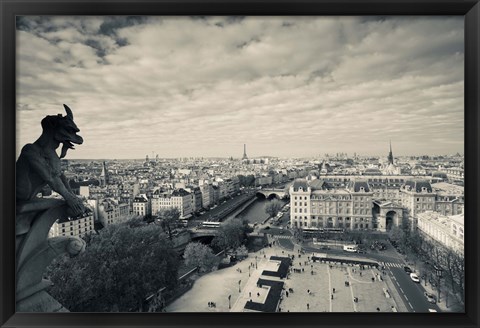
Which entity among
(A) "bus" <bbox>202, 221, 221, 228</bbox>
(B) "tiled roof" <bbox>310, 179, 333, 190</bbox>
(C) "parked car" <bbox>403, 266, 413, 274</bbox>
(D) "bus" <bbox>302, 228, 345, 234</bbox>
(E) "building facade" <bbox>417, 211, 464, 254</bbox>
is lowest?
(C) "parked car" <bbox>403, 266, 413, 274</bbox>

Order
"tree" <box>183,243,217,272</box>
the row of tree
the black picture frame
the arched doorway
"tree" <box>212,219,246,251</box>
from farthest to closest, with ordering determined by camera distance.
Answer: the arched doorway → "tree" <box>212,219,246,251</box> → "tree" <box>183,243,217,272</box> → the row of tree → the black picture frame

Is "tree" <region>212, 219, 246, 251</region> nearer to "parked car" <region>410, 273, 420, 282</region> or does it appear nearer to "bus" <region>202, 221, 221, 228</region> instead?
"bus" <region>202, 221, 221, 228</region>

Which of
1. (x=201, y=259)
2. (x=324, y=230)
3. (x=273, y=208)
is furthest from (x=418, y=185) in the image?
(x=201, y=259)

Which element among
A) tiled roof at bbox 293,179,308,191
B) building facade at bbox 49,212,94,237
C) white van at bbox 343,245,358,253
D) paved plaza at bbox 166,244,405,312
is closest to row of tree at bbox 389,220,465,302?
paved plaza at bbox 166,244,405,312

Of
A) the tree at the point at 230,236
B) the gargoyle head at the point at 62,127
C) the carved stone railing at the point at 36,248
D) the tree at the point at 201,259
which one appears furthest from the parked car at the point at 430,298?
the gargoyle head at the point at 62,127
